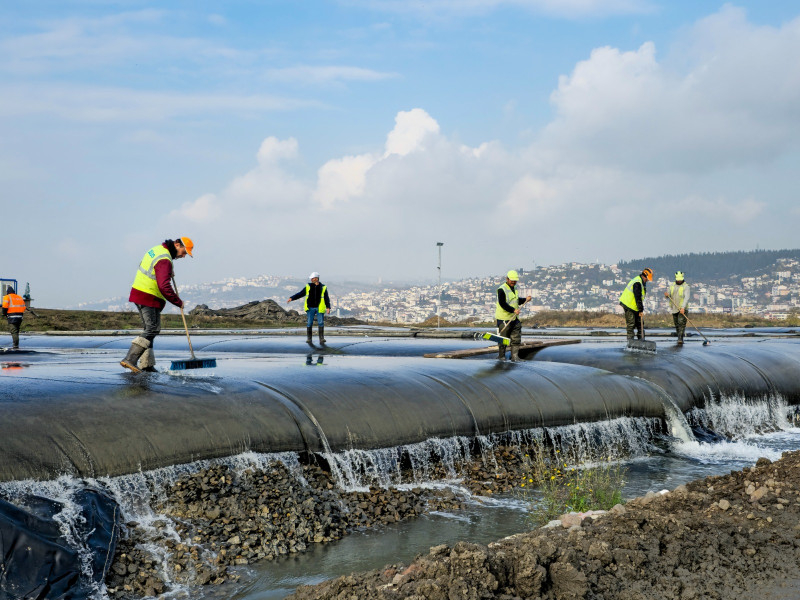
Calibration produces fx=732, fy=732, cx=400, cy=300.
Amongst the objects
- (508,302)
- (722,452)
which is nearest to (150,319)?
(508,302)

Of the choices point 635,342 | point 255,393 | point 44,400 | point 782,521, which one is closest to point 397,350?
point 635,342

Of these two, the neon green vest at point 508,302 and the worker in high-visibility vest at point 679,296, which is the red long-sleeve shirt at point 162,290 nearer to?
the neon green vest at point 508,302

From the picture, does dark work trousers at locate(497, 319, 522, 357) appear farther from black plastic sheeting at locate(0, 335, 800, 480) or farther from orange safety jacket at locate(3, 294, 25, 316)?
orange safety jacket at locate(3, 294, 25, 316)

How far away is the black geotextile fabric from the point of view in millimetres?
5598

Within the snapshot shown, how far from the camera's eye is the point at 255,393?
9633mm

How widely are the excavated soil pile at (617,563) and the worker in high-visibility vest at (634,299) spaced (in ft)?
37.9

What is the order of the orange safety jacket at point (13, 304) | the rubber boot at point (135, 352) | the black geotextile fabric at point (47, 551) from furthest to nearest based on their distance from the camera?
1. the orange safety jacket at point (13, 304)
2. the rubber boot at point (135, 352)
3. the black geotextile fabric at point (47, 551)

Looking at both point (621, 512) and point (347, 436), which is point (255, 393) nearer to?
point (347, 436)

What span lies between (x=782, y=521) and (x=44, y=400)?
25.0 ft

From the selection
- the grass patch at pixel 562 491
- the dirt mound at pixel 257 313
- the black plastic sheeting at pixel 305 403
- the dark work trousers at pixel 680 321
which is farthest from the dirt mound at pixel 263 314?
the grass patch at pixel 562 491

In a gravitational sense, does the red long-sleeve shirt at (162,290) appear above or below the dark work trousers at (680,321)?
above

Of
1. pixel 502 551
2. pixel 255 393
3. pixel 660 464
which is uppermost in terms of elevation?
pixel 255 393

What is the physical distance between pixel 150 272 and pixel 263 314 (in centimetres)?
3749

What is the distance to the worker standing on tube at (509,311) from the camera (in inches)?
623
